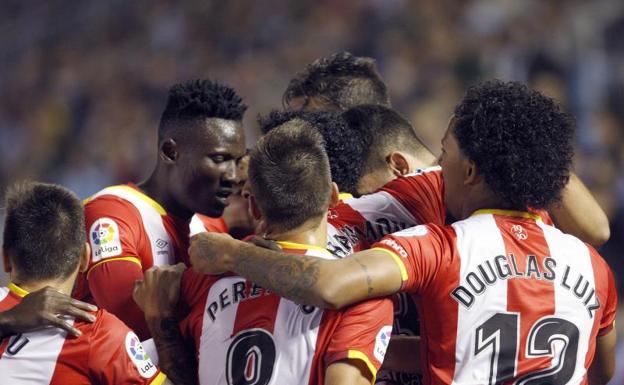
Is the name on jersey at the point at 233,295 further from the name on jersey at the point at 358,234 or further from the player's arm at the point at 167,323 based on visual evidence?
the name on jersey at the point at 358,234

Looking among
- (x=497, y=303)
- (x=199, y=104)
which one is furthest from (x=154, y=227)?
(x=497, y=303)

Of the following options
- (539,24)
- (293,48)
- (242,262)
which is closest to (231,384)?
(242,262)

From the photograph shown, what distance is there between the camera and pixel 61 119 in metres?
10.4

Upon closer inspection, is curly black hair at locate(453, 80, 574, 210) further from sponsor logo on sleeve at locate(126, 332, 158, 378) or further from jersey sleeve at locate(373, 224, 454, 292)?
sponsor logo on sleeve at locate(126, 332, 158, 378)

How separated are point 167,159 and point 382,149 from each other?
2.78 ft

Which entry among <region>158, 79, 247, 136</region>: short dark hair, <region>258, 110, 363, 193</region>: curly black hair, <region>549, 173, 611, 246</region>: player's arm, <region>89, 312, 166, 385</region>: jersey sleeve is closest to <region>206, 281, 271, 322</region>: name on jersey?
<region>89, 312, 166, 385</region>: jersey sleeve

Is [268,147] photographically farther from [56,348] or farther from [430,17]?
[430,17]

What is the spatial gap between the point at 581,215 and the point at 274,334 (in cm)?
126

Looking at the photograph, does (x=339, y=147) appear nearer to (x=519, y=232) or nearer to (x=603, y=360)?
(x=519, y=232)

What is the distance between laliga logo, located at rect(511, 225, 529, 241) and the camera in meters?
2.95

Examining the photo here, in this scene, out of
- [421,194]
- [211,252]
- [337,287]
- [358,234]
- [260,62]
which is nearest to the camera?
[337,287]

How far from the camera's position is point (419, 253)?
111 inches

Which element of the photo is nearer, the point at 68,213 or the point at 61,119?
the point at 68,213

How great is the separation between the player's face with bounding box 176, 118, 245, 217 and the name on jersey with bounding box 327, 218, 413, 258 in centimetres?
77
